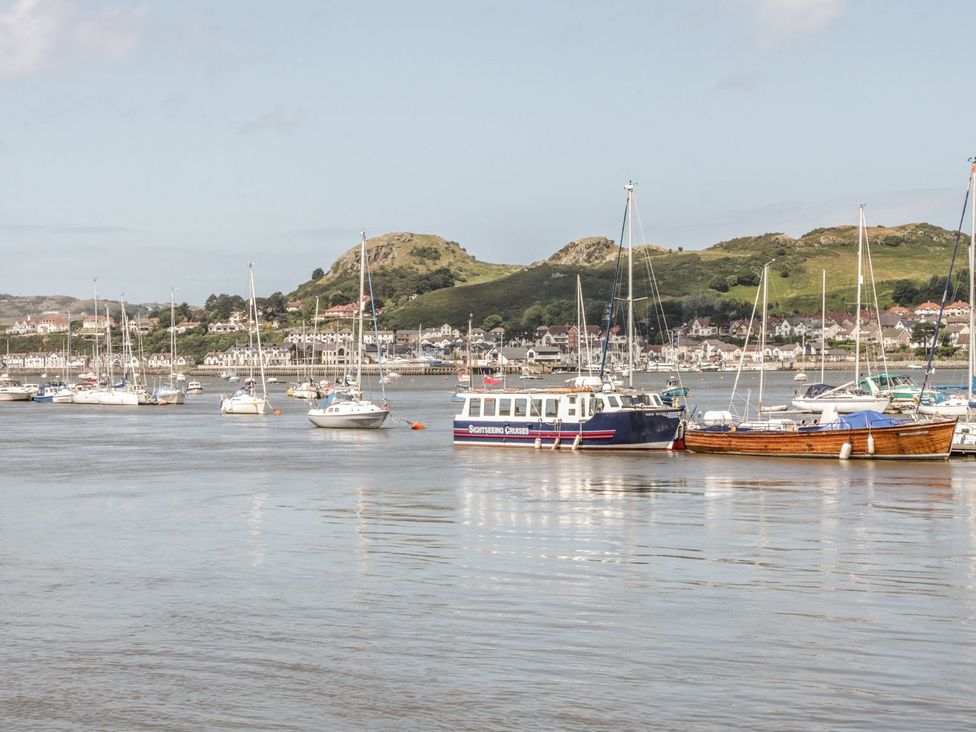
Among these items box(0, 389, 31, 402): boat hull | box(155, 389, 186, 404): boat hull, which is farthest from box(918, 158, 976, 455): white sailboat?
box(0, 389, 31, 402): boat hull

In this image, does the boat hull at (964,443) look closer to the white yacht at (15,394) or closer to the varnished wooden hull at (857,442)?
the varnished wooden hull at (857,442)

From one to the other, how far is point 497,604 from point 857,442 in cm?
2932

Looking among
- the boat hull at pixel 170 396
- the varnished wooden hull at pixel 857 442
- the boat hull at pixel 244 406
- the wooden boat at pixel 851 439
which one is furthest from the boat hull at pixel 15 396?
the varnished wooden hull at pixel 857 442

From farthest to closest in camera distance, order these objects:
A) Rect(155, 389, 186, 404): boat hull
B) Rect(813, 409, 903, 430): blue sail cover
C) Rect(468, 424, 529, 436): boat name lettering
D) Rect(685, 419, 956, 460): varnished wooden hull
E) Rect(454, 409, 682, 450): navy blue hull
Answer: Rect(155, 389, 186, 404): boat hull < Rect(468, 424, 529, 436): boat name lettering < Rect(454, 409, 682, 450): navy blue hull < Rect(813, 409, 903, 430): blue sail cover < Rect(685, 419, 956, 460): varnished wooden hull

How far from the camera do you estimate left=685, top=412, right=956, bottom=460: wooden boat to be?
4616 cm

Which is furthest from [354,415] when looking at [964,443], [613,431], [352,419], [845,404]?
[964,443]

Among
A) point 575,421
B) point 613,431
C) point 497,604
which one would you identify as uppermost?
point 575,421

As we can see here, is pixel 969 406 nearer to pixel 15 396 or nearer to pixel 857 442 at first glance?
pixel 857 442

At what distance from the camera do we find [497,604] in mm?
20969

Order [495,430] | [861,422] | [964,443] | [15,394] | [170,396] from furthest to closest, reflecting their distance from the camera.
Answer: [15,394] → [170,396] → [495,430] → [861,422] → [964,443]

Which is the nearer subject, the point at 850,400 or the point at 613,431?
the point at 613,431

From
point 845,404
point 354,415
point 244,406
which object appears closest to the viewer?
point 354,415

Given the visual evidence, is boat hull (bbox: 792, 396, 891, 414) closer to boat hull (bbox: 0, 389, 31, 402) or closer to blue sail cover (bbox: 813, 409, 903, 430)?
blue sail cover (bbox: 813, 409, 903, 430)

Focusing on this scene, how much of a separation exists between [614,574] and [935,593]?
5672 mm
